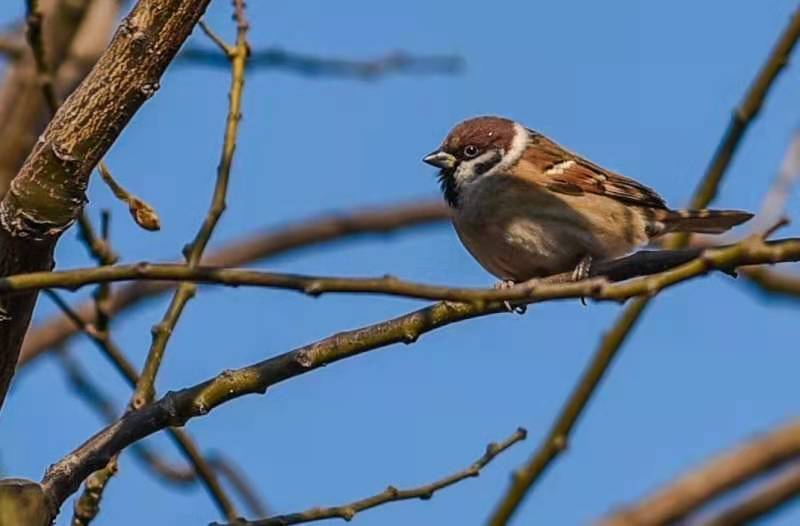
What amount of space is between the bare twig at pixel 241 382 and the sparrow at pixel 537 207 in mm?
1771

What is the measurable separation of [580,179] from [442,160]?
0.50m

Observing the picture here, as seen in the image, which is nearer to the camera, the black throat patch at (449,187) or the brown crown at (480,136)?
the black throat patch at (449,187)

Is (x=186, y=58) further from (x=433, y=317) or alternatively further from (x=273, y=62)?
(x=433, y=317)

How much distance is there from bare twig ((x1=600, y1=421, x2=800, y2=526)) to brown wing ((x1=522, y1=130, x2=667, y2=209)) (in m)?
1.02

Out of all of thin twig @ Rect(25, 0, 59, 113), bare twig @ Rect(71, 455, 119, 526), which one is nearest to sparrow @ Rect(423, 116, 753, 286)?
thin twig @ Rect(25, 0, 59, 113)

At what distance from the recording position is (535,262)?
480 cm

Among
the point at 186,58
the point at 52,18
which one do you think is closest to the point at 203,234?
the point at 52,18

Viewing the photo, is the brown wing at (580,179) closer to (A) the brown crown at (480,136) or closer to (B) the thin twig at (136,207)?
(A) the brown crown at (480,136)

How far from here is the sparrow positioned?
15.8 feet

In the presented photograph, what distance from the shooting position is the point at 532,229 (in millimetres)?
4820

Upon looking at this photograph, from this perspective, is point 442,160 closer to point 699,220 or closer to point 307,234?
point 699,220

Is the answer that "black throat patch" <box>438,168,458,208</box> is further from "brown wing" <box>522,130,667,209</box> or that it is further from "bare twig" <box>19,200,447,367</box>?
"bare twig" <box>19,200,447,367</box>

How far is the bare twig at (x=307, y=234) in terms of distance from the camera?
20.9 ft

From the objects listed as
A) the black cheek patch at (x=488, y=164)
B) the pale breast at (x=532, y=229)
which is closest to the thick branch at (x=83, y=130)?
the pale breast at (x=532, y=229)
